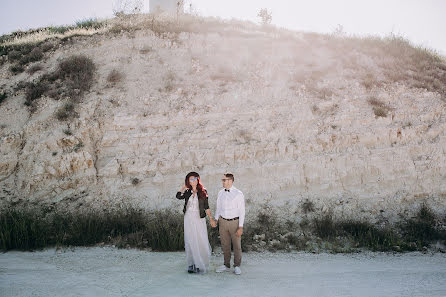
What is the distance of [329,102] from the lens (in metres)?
10.2

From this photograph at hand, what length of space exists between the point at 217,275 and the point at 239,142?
4043 millimetres

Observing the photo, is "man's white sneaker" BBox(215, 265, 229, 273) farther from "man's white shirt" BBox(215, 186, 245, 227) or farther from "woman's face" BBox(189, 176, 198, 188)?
"woman's face" BBox(189, 176, 198, 188)

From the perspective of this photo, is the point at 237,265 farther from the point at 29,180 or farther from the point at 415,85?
the point at 415,85

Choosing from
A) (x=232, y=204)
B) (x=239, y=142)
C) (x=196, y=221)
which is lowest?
(x=196, y=221)

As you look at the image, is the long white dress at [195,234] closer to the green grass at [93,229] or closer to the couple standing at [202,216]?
the couple standing at [202,216]

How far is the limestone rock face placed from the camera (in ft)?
29.2

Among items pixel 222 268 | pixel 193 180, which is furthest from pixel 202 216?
pixel 222 268

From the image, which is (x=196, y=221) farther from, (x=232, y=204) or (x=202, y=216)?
(x=232, y=204)

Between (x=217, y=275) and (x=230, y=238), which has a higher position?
(x=230, y=238)

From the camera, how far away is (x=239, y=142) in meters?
9.44

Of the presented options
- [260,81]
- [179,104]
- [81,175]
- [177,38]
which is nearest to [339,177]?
[260,81]

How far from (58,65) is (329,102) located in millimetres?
8282

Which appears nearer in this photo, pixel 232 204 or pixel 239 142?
pixel 232 204

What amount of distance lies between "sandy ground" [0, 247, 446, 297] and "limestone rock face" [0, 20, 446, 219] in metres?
1.74
